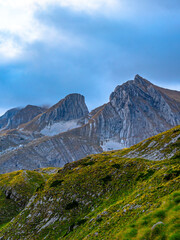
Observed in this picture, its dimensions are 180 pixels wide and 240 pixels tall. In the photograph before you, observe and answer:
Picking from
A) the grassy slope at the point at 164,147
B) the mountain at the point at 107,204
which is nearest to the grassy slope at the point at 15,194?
the mountain at the point at 107,204

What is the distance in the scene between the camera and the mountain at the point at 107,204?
Result: 1788 centimetres

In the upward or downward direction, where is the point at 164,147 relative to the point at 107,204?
upward

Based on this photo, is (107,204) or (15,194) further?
(15,194)

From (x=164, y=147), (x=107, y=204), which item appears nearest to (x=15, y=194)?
(x=107, y=204)

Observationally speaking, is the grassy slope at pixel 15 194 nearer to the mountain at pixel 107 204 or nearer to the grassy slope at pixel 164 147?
the mountain at pixel 107 204

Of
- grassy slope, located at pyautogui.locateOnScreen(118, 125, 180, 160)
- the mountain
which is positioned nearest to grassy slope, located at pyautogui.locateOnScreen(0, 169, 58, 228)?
the mountain

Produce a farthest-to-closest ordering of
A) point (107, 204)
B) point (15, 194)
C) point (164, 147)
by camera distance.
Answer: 1. point (15, 194)
2. point (164, 147)
3. point (107, 204)

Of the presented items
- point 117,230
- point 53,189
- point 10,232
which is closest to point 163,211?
point 117,230

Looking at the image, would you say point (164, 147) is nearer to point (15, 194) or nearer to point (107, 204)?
point (107, 204)

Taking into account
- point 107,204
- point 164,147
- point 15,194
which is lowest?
point 107,204

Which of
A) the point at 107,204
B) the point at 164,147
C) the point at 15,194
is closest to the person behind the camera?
the point at 107,204

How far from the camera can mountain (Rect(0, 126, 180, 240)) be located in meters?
17.9

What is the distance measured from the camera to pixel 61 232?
106 feet

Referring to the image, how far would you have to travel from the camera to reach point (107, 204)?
32062 mm
